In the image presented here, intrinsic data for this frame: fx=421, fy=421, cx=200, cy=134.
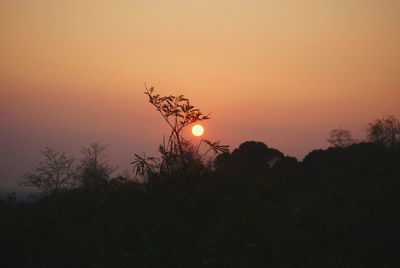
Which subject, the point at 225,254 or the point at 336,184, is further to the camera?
the point at 336,184

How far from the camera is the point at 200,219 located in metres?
12.3

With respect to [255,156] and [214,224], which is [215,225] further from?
[255,156]

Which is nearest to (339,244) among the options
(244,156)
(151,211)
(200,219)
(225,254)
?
(225,254)

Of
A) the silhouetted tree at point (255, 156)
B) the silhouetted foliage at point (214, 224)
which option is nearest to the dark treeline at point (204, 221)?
the silhouetted foliage at point (214, 224)

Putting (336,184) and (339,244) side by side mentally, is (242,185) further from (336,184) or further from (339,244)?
(339,244)

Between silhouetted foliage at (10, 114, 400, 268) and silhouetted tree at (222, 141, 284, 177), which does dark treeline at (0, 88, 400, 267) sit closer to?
silhouetted foliage at (10, 114, 400, 268)

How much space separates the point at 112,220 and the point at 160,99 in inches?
153

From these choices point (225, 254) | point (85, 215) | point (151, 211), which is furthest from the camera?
point (85, 215)

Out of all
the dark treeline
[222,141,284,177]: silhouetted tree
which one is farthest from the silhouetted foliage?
[222,141,284,177]: silhouetted tree

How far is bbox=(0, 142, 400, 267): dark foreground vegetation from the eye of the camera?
9.52 meters

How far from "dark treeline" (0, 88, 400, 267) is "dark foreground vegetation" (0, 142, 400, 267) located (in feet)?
0.10

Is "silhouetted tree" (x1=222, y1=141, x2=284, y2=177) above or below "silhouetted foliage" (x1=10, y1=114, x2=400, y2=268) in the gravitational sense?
above

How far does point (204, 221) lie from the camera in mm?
12070

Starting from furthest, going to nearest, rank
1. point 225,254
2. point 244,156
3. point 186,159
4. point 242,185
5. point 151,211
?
1. point 244,156
2. point 242,185
3. point 186,159
4. point 151,211
5. point 225,254
